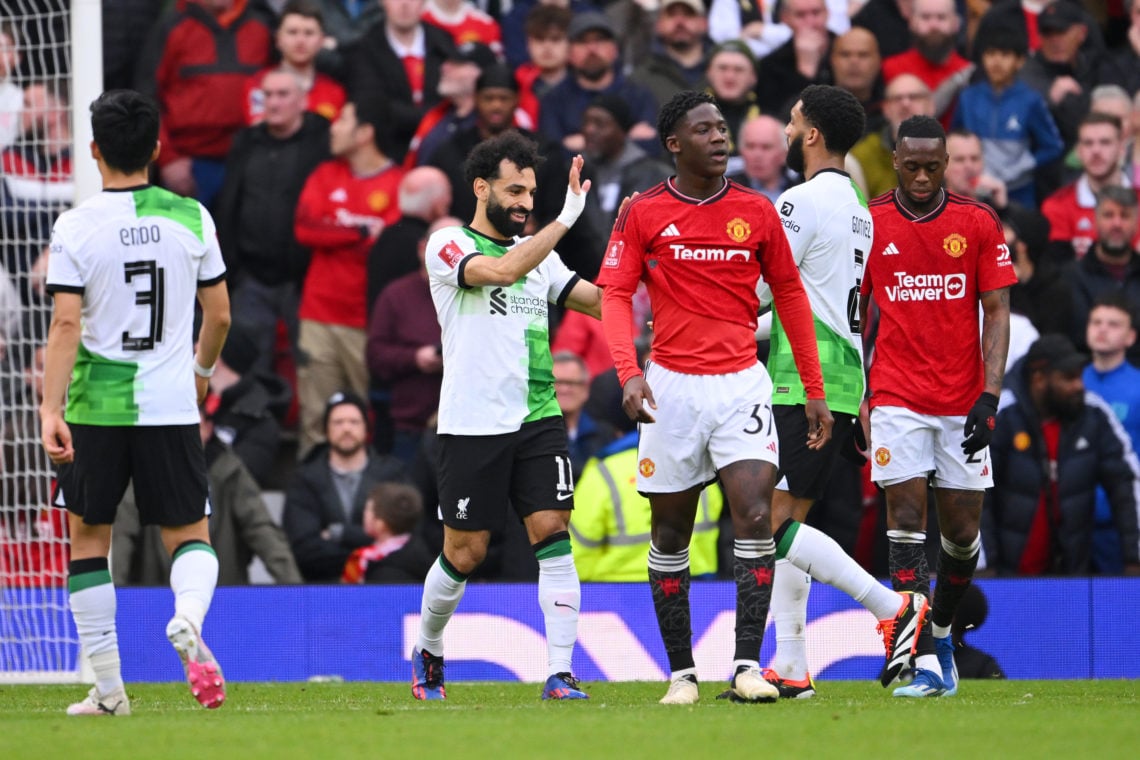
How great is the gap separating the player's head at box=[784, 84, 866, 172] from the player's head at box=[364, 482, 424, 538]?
4.88 meters

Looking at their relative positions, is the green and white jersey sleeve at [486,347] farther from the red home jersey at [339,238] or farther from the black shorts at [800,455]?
the red home jersey at [339,238]

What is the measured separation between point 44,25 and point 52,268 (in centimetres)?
503

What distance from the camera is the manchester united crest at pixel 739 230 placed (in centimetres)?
830

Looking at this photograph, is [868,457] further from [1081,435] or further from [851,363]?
[1081,435]

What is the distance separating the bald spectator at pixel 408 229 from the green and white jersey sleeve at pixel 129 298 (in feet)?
21.3

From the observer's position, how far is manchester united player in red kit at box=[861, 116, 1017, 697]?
905 cm

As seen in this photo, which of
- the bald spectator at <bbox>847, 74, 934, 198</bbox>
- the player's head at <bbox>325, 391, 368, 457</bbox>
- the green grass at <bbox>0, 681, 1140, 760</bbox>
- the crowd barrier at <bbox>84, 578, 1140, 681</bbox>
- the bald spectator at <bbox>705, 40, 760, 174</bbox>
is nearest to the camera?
the green grass at <bbox>0, 681, 1140, 760</bbox>

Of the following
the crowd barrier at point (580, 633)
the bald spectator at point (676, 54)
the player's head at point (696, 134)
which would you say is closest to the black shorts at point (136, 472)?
the player's head at point (696, 134)

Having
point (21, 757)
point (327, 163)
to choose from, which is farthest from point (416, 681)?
point (327, 163)

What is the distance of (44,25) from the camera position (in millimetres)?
12312

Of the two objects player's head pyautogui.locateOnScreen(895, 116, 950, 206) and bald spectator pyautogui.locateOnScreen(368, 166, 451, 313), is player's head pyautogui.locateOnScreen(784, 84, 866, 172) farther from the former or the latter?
bald spectator pyautogui.locateOnScreen(368, 166, 451, 313)

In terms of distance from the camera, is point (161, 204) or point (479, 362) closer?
point (161, 204)

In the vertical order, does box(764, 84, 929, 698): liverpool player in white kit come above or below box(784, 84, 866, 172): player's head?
below

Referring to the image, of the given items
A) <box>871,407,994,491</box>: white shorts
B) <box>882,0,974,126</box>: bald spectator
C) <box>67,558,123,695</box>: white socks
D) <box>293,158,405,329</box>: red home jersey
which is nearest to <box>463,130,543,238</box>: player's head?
<box>871,407,994,491</box>: white shorts
